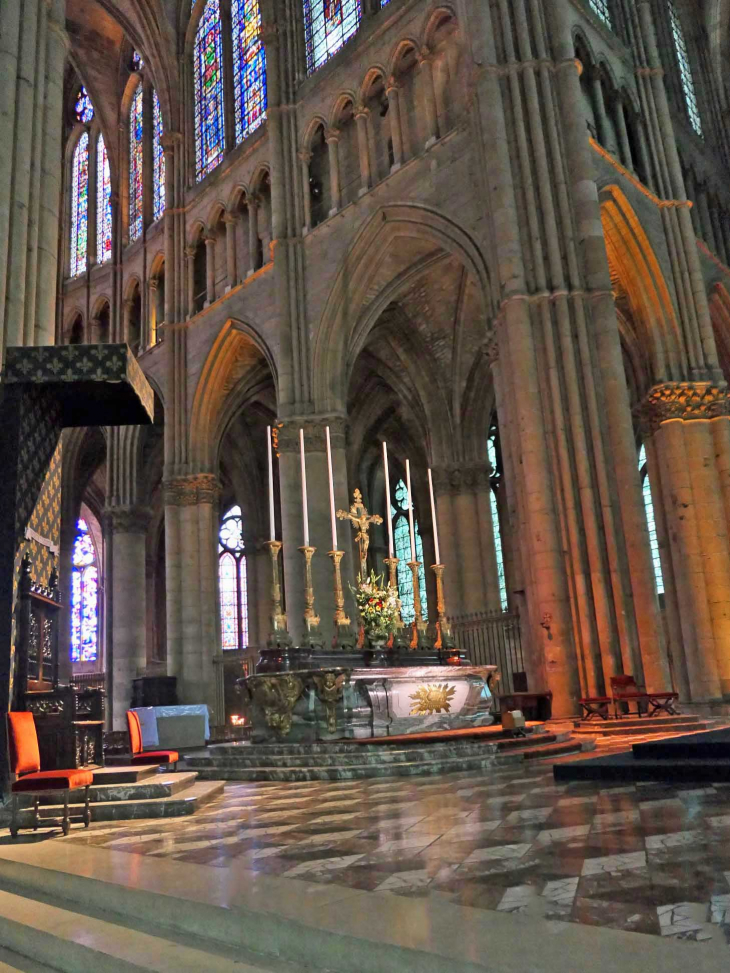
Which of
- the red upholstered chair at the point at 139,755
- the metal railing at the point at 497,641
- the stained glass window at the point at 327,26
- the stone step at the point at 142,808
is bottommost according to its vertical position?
the stone step at the point at 142,808

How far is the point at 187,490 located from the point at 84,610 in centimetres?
1444

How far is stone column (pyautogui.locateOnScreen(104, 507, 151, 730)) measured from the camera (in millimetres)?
24656

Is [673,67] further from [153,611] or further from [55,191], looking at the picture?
[153,611]

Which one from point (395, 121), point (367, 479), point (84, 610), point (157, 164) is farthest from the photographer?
point (84, 610)

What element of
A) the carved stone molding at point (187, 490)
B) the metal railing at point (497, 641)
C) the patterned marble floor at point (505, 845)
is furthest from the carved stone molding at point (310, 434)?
the patterned marble floor at point (505, 845)

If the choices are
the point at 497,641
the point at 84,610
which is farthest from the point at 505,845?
the point at 84,610

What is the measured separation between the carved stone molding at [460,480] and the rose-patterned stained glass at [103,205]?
13493 millimetres

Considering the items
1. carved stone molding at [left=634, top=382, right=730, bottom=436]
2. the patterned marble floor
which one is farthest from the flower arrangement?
carved stone molding at [left=634, top=382, right=730, bottom=436]

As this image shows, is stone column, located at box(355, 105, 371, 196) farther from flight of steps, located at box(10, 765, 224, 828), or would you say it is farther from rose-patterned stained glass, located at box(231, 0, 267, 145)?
flight of steps, located at box(10, 765, 224, 828)

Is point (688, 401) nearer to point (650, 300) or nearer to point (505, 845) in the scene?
point (650, 300)

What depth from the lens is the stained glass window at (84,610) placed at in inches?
1347

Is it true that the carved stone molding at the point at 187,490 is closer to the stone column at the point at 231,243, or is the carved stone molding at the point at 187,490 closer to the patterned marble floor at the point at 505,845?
the stone column at the point at 231,243

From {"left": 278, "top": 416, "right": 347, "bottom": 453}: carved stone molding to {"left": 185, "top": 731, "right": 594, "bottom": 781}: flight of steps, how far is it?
31.0 ft

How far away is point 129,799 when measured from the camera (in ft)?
21.5
